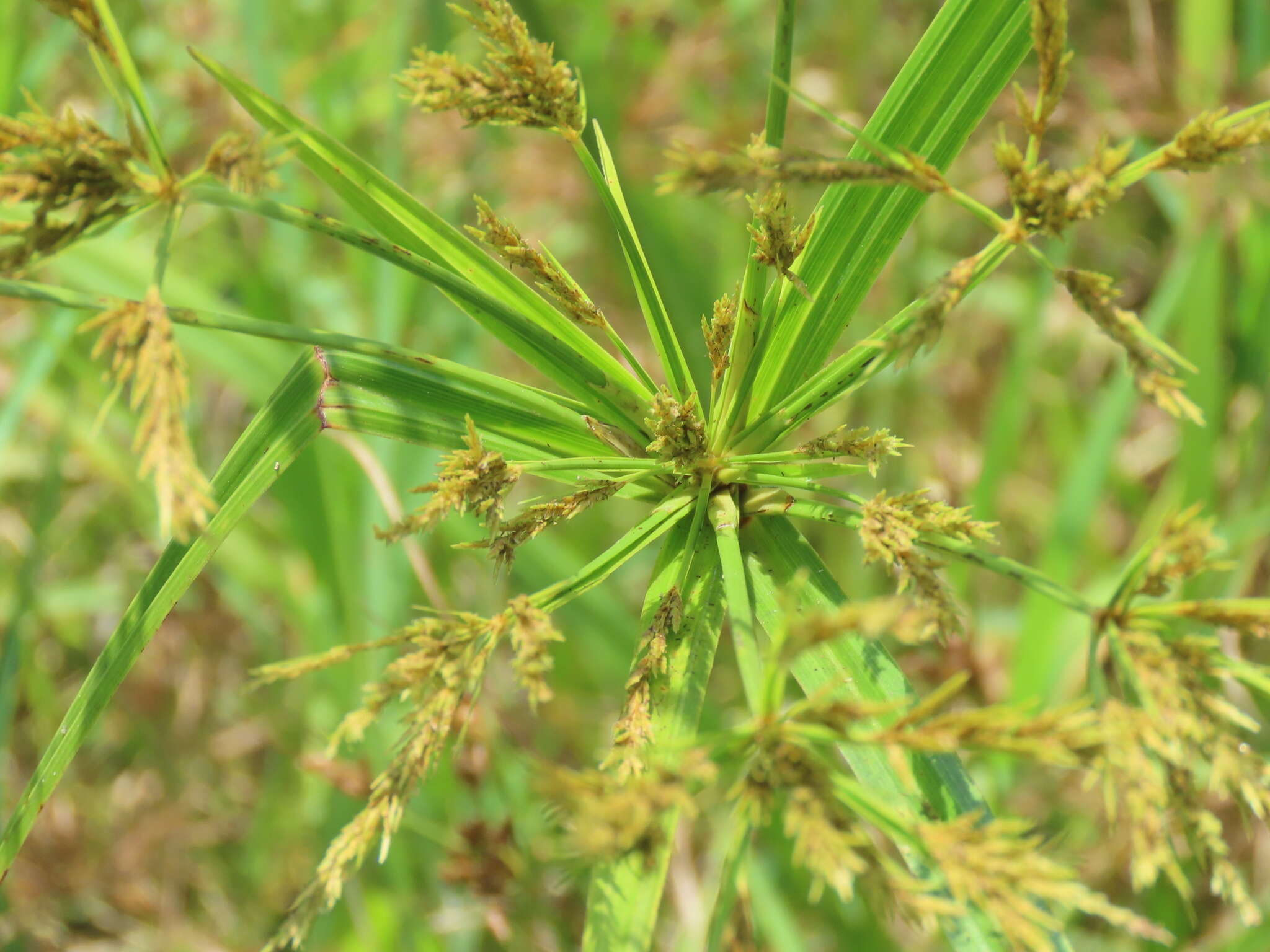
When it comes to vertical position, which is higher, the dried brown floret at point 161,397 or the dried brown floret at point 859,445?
the dried brown floret at point 859,445

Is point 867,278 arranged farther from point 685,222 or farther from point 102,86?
point 102,86

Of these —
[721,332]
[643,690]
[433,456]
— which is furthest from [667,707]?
[433,456]

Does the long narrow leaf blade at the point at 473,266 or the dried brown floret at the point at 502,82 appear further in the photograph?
the long narrow leaf blade at the point at 473,266

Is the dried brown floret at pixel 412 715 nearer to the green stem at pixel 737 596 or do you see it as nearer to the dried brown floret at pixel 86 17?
the green stem at pixel 737 596

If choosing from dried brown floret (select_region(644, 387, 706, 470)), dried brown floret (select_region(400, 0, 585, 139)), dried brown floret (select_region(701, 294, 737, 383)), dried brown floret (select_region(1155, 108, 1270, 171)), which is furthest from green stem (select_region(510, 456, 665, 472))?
dried brown floret (select_region(1155, 108, 1270, 171))

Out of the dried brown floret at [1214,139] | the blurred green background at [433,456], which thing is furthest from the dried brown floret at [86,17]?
the blurred green background at [433,456]

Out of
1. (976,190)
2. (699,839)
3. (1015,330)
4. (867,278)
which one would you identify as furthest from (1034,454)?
(867,278)

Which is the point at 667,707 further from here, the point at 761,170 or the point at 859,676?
the point at 761,170
